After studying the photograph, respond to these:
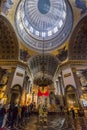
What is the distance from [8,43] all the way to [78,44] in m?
9.82

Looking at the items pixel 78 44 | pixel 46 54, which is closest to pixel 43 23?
pixel 46 54

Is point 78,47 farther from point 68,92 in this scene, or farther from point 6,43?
point 6,43

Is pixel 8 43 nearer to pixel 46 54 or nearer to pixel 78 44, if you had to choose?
pixel 46 54

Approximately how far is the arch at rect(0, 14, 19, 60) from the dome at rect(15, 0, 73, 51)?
149 centimetres

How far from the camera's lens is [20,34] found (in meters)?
20.3

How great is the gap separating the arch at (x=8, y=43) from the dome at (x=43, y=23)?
1491 millimetres

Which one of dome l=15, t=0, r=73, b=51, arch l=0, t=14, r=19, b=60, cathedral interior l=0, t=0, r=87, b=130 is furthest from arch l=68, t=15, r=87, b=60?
arch l=0, t=14, r=19, b=60

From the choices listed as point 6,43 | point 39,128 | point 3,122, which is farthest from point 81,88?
point 6,43

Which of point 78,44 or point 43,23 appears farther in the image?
point 43,23

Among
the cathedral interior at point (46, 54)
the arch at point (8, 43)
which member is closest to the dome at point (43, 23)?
the cathedral interior at point (46, 54)

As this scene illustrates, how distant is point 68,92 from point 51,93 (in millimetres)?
10819

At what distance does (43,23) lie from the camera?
2880 cm

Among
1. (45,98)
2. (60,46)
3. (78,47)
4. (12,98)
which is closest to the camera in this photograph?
(12,98)

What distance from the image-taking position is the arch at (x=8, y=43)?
17.9m
